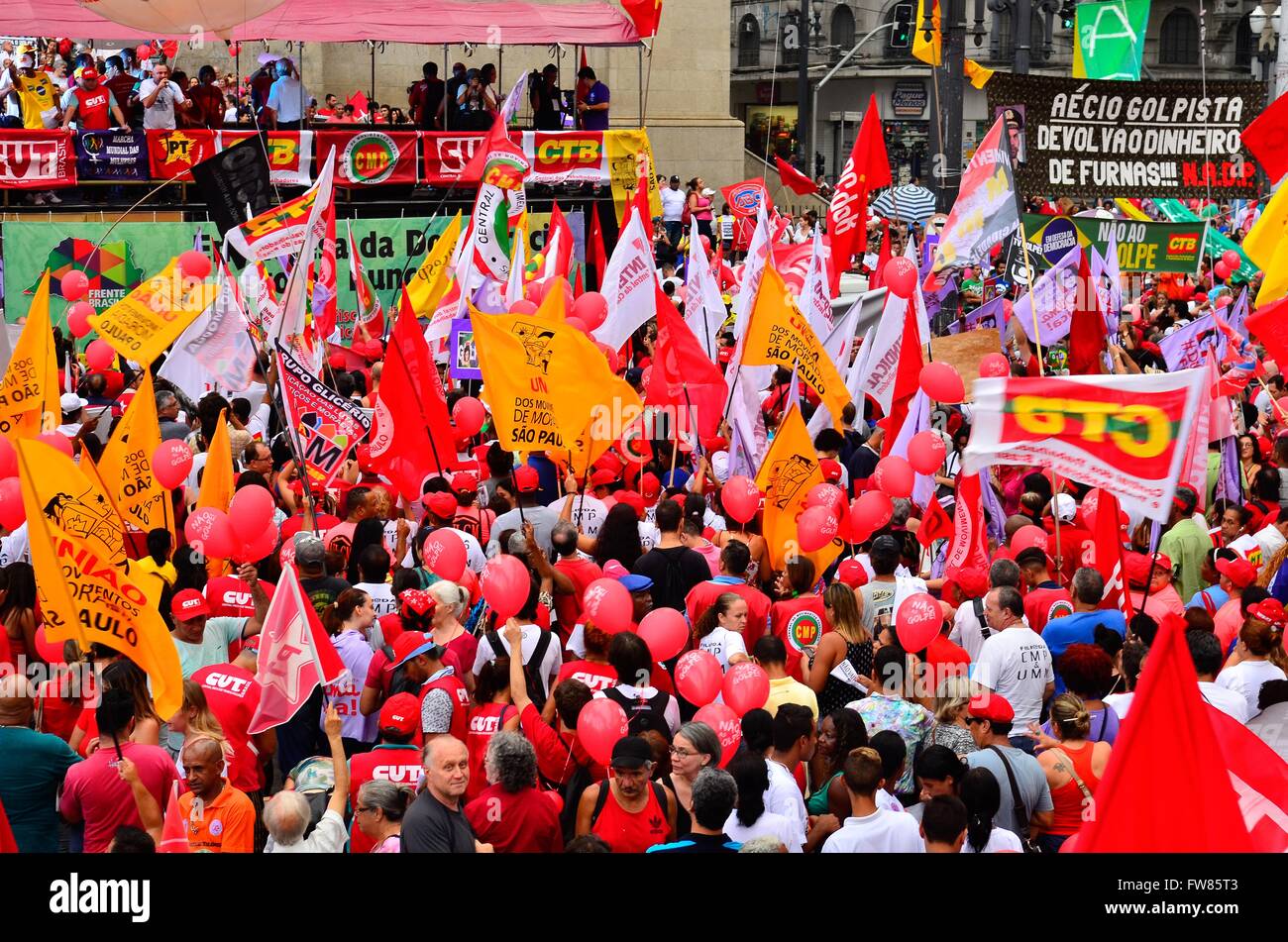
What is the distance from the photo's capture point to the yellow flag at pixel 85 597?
21.3 ft

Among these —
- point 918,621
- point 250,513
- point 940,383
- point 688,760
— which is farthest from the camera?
point 940,383

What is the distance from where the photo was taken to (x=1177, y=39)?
62.7 meters

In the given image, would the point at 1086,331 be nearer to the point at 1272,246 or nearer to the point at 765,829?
the point at 1272,246

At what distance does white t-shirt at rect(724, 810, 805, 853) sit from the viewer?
568cm

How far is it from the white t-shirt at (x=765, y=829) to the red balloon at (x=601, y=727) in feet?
1.68

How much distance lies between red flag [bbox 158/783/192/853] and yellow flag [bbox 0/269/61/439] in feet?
14.5

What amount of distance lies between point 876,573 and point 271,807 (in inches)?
142

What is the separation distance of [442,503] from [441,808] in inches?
154

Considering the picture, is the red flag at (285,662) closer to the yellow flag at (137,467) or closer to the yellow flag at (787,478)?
the yellow flag at (137,467)

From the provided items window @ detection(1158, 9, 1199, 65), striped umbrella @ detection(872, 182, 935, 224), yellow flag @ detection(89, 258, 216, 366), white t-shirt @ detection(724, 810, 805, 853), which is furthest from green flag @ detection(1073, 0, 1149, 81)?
window @ detection(1158, 9, 1199, 65)

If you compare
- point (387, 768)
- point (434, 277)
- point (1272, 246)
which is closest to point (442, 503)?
point (387, 768)

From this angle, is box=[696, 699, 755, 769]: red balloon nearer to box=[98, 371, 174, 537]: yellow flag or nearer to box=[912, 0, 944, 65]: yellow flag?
box=[98, 371, 174, 537]: yellow flag

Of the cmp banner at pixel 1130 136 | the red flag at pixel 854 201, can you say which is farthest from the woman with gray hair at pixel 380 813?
the cmp banner at pixel 1130 136
